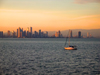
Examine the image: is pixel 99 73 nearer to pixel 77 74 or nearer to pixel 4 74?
pixel 77 74

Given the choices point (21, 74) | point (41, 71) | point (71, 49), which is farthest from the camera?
point (71, 49)

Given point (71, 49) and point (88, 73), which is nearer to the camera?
point (88, 73)

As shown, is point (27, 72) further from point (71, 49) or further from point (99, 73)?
point (71, 49)

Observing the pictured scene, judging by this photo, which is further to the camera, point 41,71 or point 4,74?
point 41,71

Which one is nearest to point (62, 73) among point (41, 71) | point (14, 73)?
point (41, 71)

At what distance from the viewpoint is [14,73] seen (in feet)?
115

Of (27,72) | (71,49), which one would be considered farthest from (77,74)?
(71,49)

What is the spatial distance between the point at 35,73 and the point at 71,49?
191 feet

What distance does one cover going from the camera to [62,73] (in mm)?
35125

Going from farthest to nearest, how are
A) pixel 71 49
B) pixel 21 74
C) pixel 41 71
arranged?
pixel 71 49
pixel 41 71
pixel 21 74

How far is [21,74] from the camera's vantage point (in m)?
34.0

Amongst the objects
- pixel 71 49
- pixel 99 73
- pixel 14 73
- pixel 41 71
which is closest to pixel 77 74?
pixel 99 73

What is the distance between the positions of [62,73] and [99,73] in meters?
7.57

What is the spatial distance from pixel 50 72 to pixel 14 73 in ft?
23.8
